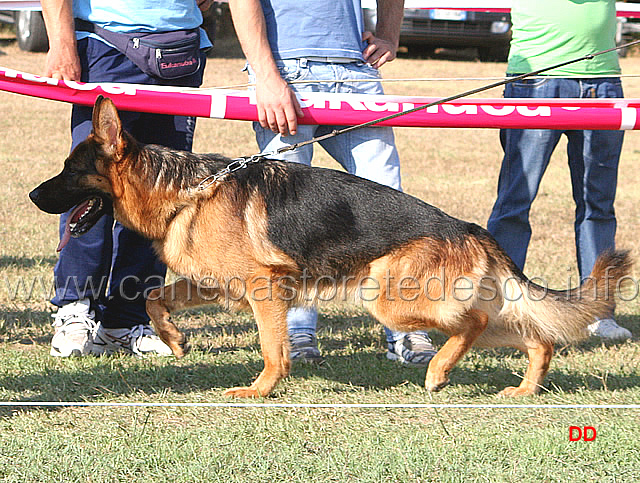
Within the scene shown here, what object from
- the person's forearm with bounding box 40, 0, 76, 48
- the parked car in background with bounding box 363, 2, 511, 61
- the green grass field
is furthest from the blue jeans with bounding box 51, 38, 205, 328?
the parked car in background with bounding box 363, 2, 511, 61

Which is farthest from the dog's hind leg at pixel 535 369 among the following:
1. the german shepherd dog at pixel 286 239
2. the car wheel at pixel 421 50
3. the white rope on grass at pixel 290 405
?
the car wheel at pixel 421 50

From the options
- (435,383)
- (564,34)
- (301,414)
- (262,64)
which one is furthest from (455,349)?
(564,34)

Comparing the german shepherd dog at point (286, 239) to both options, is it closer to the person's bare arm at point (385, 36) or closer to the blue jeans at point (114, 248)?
the blue jeans at point (114, 248)

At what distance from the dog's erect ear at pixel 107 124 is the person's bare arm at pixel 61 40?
635 millimetres

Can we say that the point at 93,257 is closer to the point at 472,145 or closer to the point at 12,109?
the point at 472,145

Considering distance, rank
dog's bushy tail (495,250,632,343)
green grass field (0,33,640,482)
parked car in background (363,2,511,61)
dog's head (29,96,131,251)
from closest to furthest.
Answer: green grass field (0,33,640,482)
dog's head (29,96,131,251)
dog's bushy tail (495,250,632,343)
parked car in background (363,2,511,61)

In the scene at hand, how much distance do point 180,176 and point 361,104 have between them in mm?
1110

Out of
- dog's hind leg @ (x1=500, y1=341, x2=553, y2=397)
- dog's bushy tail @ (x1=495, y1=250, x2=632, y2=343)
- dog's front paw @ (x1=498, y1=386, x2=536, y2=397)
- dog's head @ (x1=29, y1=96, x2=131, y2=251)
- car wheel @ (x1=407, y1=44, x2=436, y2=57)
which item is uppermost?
dog's head @ (x1=29, y1=96, x2=131, y2=251)

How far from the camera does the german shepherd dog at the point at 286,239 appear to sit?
150 inches

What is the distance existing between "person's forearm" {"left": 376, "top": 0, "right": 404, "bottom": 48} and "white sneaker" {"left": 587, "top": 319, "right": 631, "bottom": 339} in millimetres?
2163

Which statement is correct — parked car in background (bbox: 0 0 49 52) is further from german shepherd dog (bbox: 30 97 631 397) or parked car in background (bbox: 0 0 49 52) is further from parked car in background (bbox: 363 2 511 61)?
german shepherd dog (bbox: 30 97 631 397)

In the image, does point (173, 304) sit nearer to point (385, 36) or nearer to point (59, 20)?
point (59, 20)

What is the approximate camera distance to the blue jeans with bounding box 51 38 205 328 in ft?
14.1

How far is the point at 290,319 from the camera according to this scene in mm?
4730
